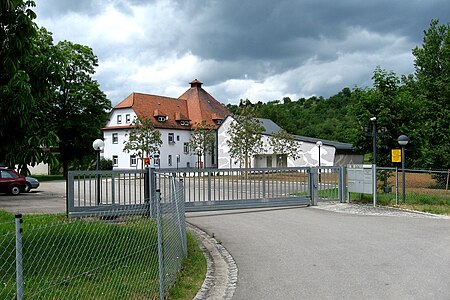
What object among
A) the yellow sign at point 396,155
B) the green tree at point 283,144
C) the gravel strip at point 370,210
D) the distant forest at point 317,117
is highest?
the distant forest at point 317,117

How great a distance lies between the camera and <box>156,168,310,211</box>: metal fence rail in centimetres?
1600

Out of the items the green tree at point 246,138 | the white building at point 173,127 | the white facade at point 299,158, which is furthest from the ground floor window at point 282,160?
the green tree at point 246,138

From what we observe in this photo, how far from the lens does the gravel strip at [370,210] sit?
15242mm

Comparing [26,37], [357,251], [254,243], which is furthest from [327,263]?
[26,37]

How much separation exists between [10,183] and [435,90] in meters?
29.6

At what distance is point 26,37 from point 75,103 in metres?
45.3

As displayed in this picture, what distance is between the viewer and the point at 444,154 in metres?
29.7

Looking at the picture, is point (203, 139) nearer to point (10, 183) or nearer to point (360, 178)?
point (10, 183)

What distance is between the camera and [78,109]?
167ft

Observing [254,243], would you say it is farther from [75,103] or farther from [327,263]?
[75,103]

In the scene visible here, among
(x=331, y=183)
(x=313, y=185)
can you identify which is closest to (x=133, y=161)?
(x=331, y=183)

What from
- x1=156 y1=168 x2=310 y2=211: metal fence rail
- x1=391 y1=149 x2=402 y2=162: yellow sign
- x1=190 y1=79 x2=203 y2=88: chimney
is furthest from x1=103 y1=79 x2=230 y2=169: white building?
x1=391 y1=149 x2=402 y2=162: yellow sign

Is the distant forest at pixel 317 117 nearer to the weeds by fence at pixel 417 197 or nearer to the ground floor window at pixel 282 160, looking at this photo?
the ground floor window at pixel 282 160

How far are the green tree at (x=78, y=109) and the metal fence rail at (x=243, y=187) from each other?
3586 centimetres
